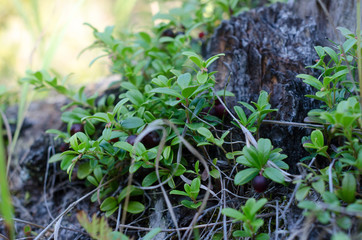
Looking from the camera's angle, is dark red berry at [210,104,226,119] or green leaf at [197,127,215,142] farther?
dark red berry at [210,104,226,119]

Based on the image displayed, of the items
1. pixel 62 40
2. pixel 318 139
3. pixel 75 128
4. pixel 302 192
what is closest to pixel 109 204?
pixel 75 128

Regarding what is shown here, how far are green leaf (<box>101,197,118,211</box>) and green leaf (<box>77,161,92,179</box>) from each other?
257 millimetres

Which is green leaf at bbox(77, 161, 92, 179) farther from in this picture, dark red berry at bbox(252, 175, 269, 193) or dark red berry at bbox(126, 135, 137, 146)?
dark red berry at bbox(252, 175, 269, 193)

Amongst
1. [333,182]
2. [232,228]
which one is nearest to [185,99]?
[232,228]

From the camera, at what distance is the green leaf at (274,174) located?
50.9 inches

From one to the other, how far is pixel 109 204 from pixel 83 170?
33 centimetres

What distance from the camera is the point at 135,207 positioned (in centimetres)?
169

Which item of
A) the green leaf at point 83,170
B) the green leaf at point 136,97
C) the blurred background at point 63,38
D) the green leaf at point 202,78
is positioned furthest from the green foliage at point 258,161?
the blurred background at point 63,38

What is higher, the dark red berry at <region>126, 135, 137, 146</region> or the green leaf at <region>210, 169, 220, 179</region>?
the dark red berry at <region>126, 135, 137, 146</region>

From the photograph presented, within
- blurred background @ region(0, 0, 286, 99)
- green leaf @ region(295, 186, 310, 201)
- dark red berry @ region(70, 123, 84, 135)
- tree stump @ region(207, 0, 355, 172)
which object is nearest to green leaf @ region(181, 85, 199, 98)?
tree stump @ region(207, 0, 355, 172)

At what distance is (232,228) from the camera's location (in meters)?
1.45

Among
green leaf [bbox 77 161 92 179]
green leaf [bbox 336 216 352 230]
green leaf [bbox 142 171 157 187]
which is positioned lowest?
green leaf [bbox 77 161 92 179]

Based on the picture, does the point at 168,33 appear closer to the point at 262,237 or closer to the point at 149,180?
the point at 149,180

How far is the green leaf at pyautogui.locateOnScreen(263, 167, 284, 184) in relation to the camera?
4.24 ft
